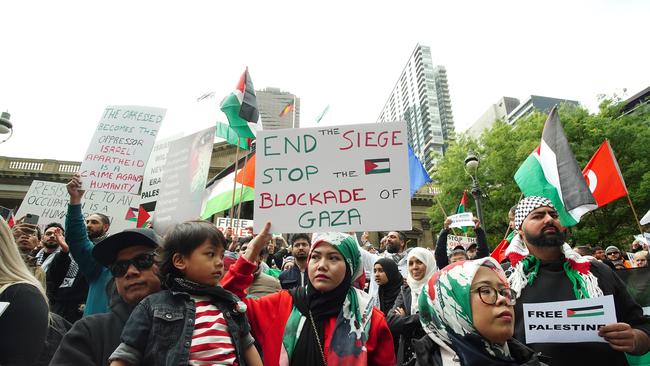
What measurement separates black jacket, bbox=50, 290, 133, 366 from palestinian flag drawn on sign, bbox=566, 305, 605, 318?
231cm

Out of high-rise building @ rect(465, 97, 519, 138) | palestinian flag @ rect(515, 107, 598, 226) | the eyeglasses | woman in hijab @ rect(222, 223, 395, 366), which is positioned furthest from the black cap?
high-rise building @ rect(465, 97, 519, 138)

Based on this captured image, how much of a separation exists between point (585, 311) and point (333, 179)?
5.32 feet

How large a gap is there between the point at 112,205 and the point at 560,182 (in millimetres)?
5860

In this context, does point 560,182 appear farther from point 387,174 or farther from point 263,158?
point 263,158

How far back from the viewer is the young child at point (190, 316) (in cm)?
164

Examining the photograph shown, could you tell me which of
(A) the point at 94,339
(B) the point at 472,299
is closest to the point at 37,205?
(A) the point at 94,339

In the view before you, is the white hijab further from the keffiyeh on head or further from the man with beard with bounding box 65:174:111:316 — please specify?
the man with beard with bounding box 65:174:111:316

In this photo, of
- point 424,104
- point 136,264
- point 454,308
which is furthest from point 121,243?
point 424,104

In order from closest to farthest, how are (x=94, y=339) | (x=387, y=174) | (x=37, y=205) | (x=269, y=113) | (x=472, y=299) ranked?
(x=94, y=339), (x=472, y=299), (x=387, y=174), (x=37, y=205), (x=269, y=113)

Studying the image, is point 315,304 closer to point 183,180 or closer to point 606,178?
point 183,180

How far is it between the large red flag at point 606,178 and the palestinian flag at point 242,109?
203 inches

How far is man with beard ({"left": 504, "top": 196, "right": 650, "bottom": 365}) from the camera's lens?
6.98ft

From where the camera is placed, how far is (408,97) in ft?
364

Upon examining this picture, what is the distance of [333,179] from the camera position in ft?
8.70
